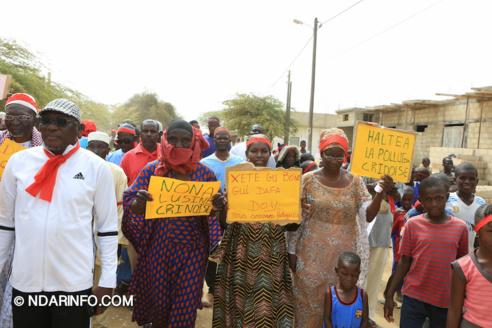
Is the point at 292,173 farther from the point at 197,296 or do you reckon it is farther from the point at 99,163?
the point at 99,163

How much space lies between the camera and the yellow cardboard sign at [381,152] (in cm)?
299

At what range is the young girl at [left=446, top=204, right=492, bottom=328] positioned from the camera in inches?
78.4

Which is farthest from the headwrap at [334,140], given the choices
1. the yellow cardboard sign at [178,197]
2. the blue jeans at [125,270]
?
the blue jeans at [125,270]

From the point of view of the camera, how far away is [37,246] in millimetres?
2006

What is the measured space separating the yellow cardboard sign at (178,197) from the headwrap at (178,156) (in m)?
0.23

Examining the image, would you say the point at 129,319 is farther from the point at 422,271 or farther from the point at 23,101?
the point at 422,271

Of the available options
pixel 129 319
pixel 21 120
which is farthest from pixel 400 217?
pixel 21 120

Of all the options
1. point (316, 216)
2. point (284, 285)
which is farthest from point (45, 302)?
point (316, 216)

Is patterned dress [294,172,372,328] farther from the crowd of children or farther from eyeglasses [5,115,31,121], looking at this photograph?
eyeglasses [5,115,31,121]

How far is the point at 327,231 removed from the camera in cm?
296

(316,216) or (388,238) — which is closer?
(316,216)

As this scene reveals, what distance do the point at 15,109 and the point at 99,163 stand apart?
1.47 meters

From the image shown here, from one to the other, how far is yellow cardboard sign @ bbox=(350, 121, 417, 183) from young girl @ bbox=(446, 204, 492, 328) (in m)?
0.91

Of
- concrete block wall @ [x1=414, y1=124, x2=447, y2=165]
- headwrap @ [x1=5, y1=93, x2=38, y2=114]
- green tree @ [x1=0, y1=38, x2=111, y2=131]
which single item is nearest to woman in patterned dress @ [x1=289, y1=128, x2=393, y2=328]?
headwrap @ [x1=5, y1=93, x2=38, y2=114]
